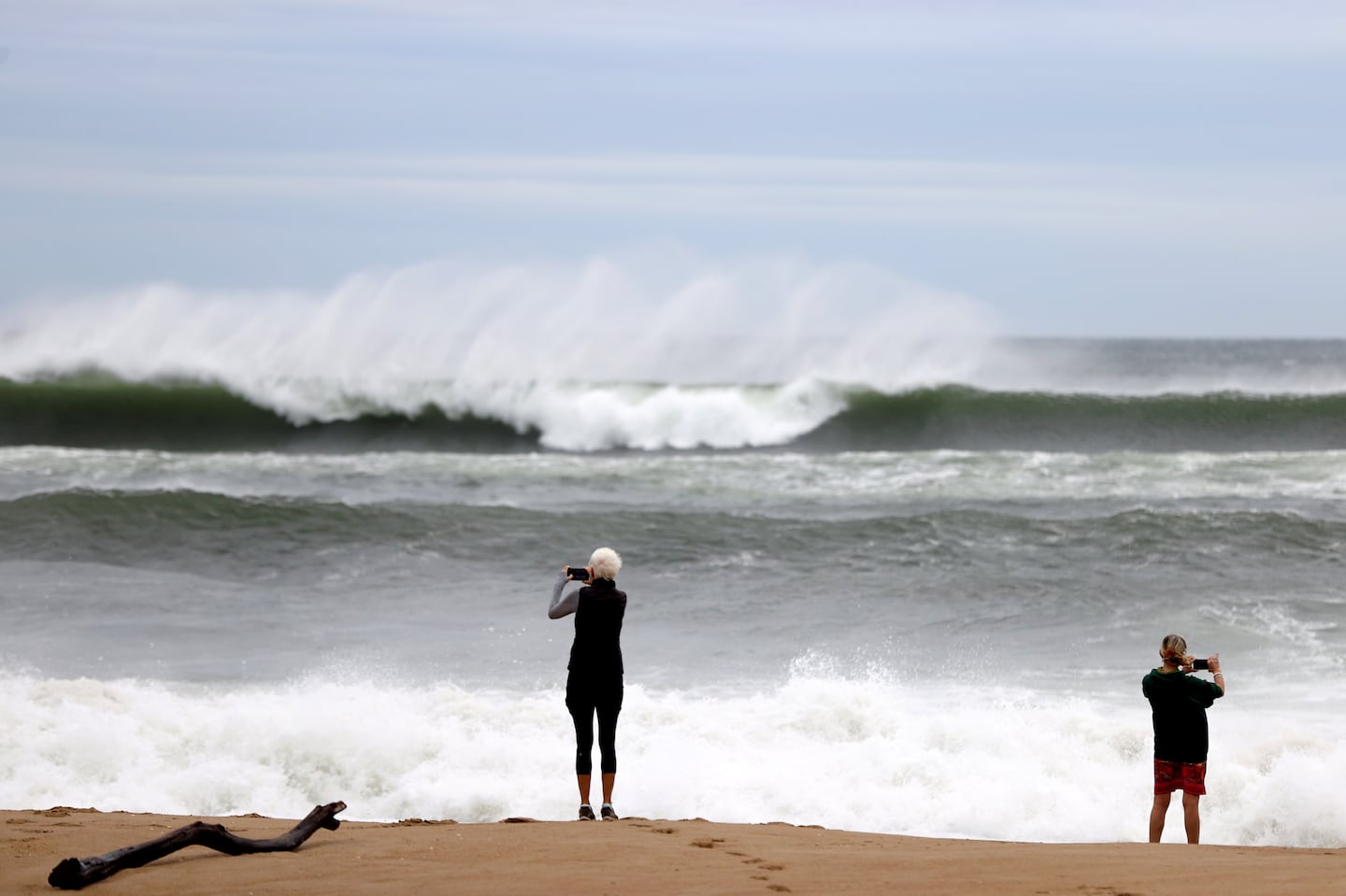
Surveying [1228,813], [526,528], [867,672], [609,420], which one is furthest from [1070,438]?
[1228,813]

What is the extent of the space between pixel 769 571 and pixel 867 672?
3837 mm

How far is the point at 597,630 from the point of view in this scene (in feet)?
20.4

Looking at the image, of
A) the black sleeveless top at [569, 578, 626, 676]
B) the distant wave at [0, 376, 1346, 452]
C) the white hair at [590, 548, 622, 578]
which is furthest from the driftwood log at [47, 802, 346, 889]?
the distant wave at [0, 376, 1346, 452]

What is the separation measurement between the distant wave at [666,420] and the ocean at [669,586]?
10cm

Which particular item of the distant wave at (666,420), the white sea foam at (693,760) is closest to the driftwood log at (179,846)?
the white sea foam at (693,760)

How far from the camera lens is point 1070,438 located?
2597cm

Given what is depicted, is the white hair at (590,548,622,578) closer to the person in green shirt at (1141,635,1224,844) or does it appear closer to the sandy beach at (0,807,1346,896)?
the sandy beach at (0,807,1346,896)

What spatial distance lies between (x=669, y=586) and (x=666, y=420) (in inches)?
512

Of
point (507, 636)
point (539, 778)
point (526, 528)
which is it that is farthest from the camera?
point (526, 528)

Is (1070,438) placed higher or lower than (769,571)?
higher

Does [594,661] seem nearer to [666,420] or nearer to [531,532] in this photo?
[531,532]

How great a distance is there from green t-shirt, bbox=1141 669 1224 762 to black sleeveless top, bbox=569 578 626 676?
97.3 inches

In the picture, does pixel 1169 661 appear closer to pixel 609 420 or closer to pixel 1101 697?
pixel 1101 697

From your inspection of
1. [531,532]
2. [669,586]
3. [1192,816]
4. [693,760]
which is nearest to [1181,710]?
[1192,816]
